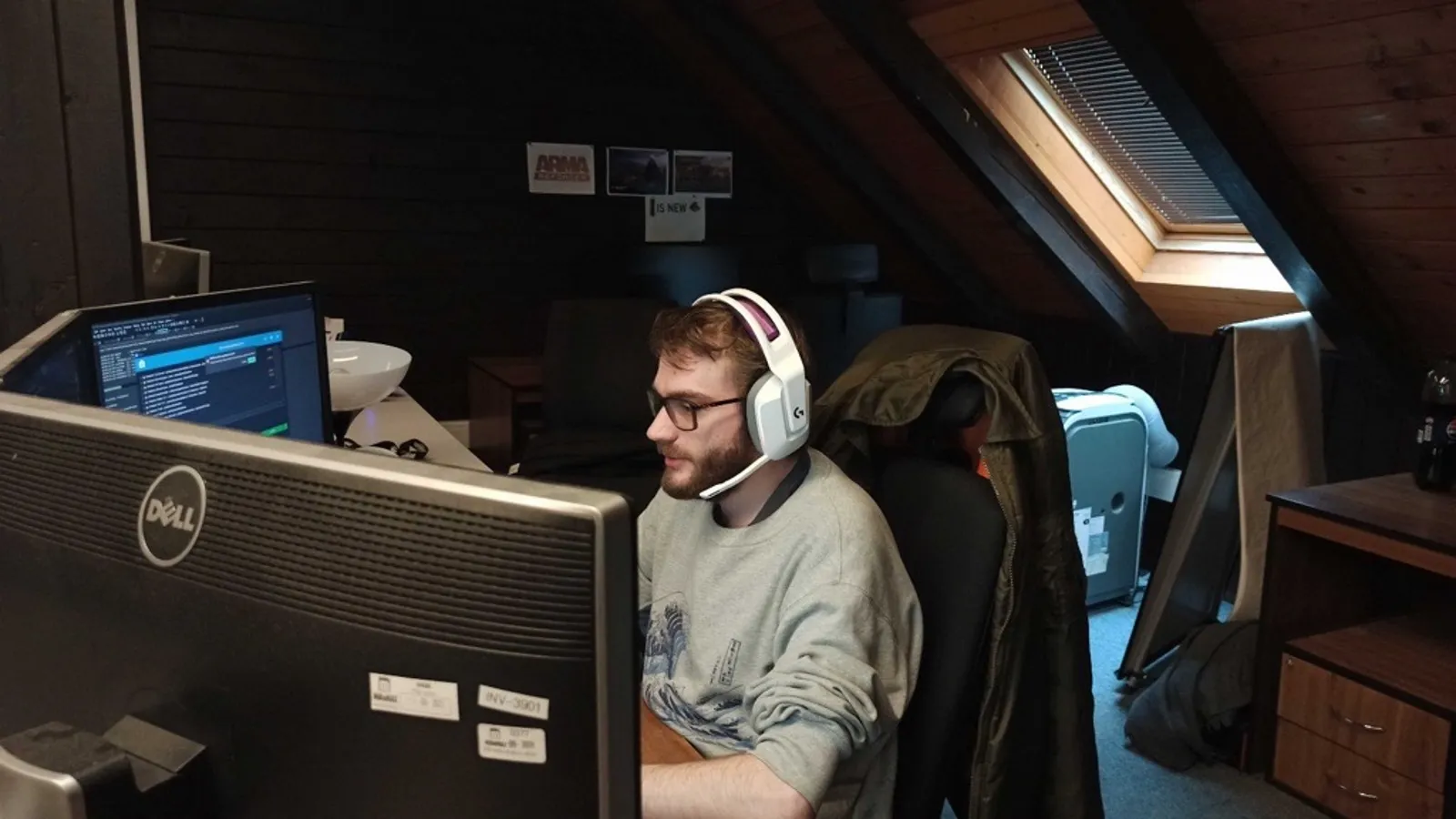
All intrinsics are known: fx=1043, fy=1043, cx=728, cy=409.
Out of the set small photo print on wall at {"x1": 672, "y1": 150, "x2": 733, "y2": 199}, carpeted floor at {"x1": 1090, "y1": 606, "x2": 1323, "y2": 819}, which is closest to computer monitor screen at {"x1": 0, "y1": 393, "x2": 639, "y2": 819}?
carpeted floor at {"x1": 1090, "y1": 606, "x2": 1323, "y2": 819}

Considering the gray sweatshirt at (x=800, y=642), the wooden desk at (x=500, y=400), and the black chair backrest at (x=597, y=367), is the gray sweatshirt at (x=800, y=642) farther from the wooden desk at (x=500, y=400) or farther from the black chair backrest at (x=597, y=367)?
the wooden desk at (x=500, y=400)

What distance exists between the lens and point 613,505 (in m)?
0.51

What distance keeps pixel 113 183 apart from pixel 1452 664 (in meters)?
2.67

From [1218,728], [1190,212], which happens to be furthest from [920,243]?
[1218,728]

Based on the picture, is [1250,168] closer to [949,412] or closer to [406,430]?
[949,412]

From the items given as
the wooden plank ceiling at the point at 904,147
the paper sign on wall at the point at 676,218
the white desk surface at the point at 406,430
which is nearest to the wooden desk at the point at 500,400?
the white desk surface at the point at 406,430

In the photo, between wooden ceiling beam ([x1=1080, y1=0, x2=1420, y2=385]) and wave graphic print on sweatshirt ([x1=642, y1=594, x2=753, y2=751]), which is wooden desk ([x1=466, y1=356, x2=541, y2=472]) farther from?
wooden ceiling beam ([x1=1080, y1=0, x2=1420, y2=385])

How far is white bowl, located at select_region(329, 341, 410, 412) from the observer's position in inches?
89.5

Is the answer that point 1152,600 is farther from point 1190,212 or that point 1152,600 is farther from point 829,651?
point 829,651

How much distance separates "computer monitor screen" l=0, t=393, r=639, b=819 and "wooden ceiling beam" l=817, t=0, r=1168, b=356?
264 cm

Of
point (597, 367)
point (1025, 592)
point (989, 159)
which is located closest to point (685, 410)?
point (1025, 592)

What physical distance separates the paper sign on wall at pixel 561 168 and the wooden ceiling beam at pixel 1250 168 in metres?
2.44

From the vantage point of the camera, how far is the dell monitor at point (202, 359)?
108cm

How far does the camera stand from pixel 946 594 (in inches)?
54.7
